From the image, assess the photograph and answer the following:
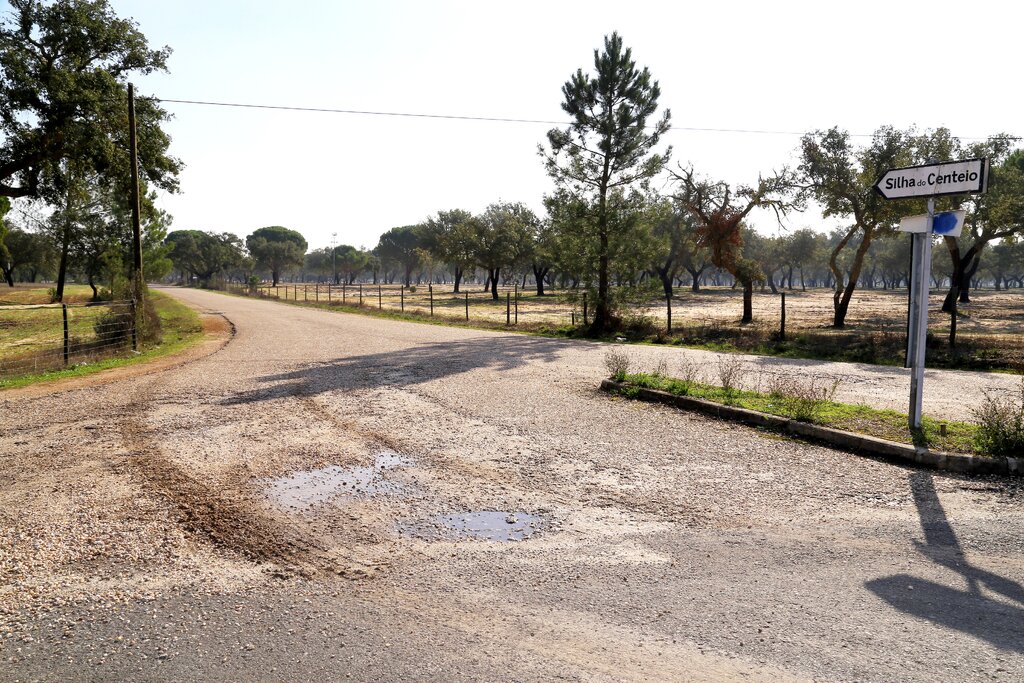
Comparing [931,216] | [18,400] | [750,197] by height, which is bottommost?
[18,400]

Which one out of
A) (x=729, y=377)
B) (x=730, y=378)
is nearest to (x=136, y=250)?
(x=730, y=378)

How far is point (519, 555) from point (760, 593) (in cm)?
156

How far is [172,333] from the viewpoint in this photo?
2356cm

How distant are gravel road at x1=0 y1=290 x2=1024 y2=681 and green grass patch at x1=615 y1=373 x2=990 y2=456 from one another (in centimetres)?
76

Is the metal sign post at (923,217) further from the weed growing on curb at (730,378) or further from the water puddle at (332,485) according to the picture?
the water puddle at (332,485)

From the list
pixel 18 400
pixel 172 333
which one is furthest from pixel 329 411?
pixel 172 333

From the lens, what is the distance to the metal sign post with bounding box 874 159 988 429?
682cm

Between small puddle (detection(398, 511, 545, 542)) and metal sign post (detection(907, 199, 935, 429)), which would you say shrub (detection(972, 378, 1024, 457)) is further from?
small puddle (detection(398, 511, 545, 542))

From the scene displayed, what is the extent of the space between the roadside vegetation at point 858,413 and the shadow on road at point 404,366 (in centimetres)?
377

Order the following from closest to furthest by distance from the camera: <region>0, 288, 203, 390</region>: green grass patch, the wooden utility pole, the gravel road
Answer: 1. the gravel road
2. <region>0, 288, 203, 390</region>: green grass patch
3. the wooden utility pole

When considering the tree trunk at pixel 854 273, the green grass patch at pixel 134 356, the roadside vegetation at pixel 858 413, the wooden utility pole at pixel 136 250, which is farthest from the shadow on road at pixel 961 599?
the tree trunk at pixel 854 273

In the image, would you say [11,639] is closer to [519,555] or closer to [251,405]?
[519,555]

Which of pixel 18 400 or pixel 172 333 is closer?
pixel 18 400

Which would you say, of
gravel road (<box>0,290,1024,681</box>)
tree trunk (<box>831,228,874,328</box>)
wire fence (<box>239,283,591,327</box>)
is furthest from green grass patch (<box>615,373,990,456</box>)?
tree trunk (<box>831,228,874,328</box>)
